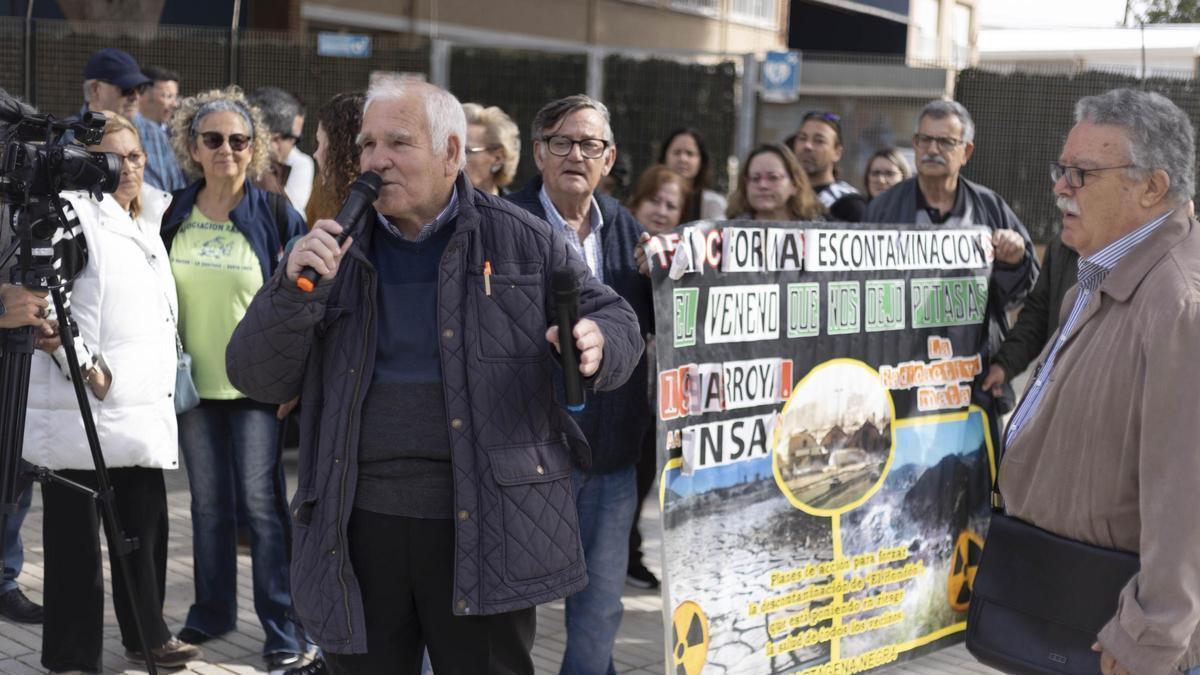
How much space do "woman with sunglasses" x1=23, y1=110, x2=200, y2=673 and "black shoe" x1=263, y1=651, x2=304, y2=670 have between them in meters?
0.32

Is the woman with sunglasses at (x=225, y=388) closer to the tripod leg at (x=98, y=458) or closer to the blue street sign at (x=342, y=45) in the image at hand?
the tripod leg at (x=98, y=458)

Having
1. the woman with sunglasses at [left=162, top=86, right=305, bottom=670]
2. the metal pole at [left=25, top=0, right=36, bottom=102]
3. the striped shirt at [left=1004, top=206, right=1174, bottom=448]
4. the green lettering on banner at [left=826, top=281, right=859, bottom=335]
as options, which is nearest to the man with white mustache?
the green lettering on banner at [left=826, top=281, right=859, bottom=335]

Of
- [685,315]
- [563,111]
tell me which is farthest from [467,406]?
[563,111]

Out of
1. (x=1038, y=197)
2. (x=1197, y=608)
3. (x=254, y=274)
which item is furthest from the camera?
(x=1038, y=197)

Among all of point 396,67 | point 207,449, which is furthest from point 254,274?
point 396,67

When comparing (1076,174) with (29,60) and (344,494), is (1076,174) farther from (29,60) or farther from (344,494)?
(29,60)

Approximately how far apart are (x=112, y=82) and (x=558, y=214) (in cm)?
416

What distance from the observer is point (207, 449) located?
5078 millimetres

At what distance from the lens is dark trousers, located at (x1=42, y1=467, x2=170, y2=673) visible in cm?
464

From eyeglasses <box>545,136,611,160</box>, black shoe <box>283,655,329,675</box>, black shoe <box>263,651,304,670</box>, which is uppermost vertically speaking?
eyeglasses <box>545,136,611,160</box>

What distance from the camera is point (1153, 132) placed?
3.03 meters

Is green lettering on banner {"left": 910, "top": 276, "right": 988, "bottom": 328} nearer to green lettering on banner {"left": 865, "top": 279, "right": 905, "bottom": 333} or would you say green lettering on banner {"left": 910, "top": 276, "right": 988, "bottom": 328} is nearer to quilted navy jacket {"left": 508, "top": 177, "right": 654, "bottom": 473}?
green lettering on banner {"left": 865, "top": 279, "right": 905, "bottom": 333}

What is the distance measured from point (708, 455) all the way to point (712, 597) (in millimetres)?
449

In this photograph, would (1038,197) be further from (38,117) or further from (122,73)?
(38,117)
